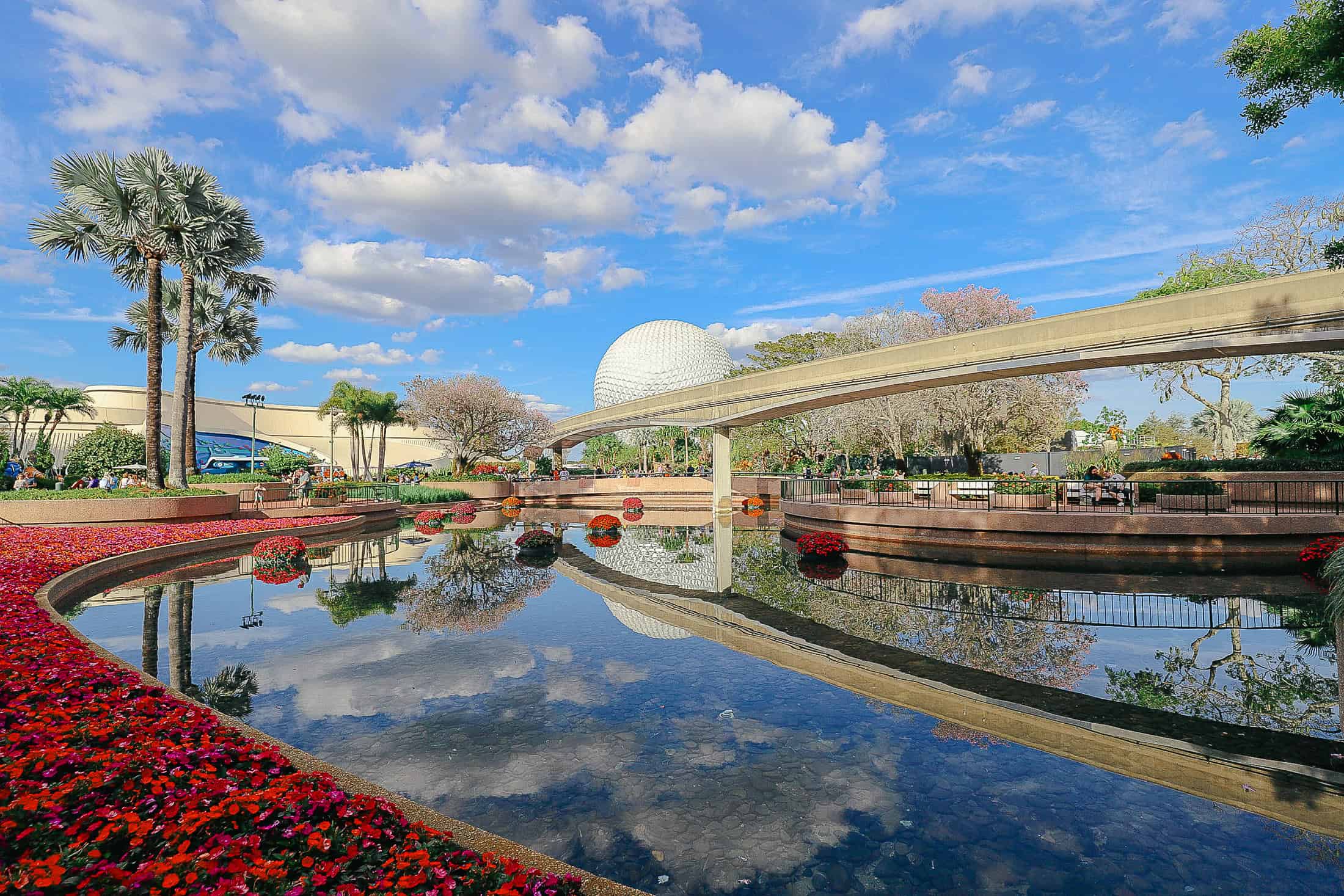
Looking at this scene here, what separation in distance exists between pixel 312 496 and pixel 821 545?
2593cm

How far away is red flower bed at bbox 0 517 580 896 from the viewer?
11.0ft

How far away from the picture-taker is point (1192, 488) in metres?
21.3

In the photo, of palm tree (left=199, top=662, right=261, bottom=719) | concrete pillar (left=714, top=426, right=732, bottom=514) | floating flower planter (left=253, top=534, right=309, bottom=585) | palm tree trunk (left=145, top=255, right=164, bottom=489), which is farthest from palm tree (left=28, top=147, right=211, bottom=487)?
concrete pillar (left=714, top=426, right=732, bottom=514)

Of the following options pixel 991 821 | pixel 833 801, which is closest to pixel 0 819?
pixel 833 801

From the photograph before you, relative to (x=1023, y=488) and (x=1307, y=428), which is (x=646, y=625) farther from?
(x=1307, y=428)

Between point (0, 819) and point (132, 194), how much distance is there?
28717 mm

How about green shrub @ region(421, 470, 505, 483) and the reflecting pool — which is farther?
green shrub @ region(421, 470, 505, 483)

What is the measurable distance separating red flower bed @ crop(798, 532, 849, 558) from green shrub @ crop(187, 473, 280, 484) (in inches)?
1034

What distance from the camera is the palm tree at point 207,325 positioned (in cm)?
3709

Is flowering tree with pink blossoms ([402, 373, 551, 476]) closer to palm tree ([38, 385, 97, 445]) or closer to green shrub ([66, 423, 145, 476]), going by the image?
green shrub ([66, 423, 145, 476])

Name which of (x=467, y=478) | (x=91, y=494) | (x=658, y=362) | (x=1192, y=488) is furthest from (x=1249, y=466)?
(x=658, y=362)

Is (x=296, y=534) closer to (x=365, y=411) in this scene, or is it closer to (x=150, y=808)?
(x=150, y=808)

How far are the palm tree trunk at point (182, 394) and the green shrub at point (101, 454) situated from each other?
10.0 metres

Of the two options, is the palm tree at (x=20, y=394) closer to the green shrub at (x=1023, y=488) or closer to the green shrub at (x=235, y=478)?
the green shrub at (x=235, y=478)
